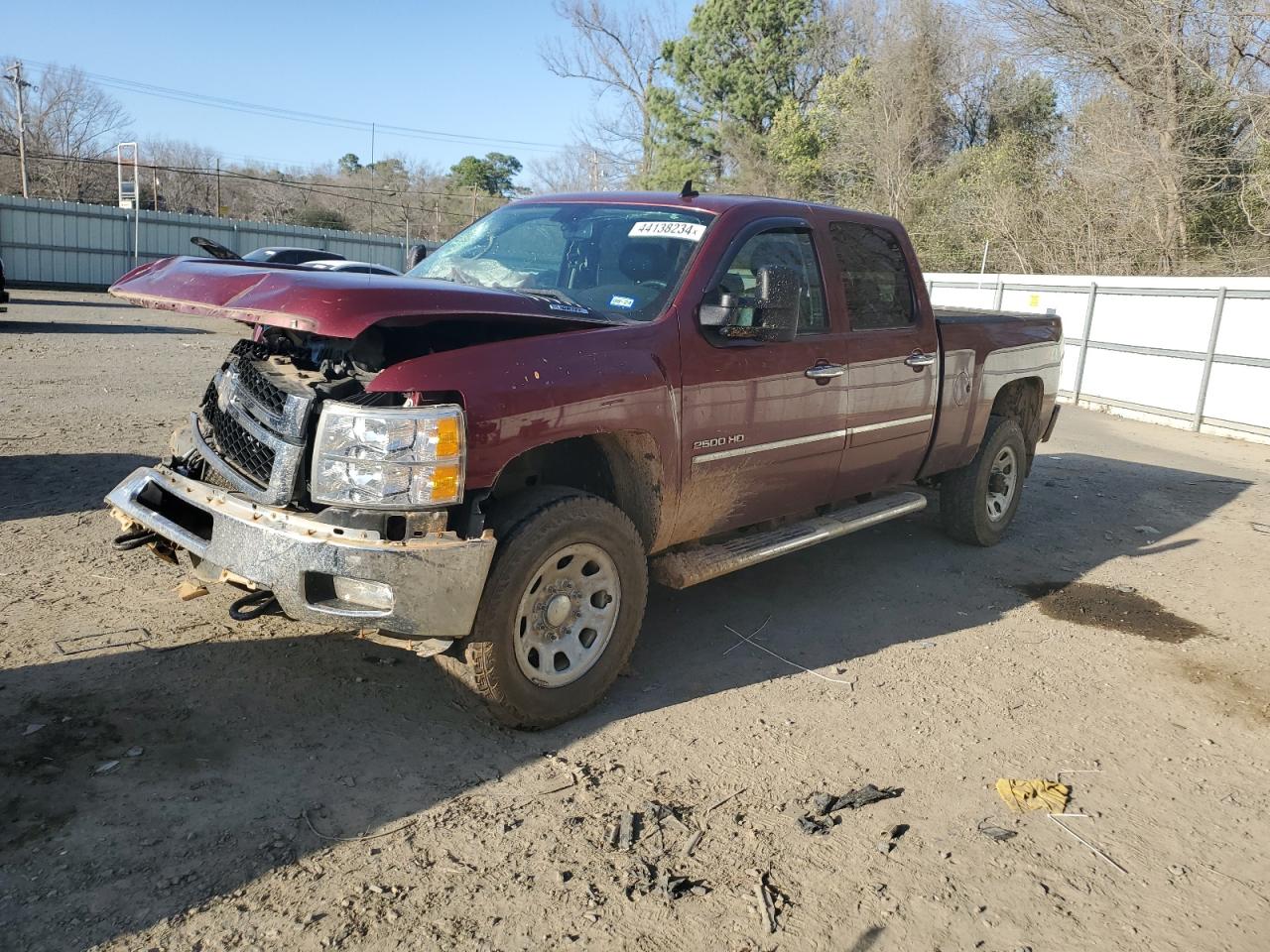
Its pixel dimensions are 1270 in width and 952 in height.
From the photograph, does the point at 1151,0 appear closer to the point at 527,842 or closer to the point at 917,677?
the point at 917,677

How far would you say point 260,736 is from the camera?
364 cm

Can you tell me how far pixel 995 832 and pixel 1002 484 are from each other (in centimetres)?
417

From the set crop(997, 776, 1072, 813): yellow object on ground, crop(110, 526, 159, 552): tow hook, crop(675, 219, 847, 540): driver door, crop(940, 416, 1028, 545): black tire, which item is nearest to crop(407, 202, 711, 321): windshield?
crop(675, 219, 847, 540): driver door

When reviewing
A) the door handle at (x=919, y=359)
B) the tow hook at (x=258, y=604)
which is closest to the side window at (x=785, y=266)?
the door handle at (x=919, y=359)

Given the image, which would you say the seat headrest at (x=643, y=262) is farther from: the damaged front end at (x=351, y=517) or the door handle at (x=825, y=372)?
the damaged front end at (x=351, y=517)

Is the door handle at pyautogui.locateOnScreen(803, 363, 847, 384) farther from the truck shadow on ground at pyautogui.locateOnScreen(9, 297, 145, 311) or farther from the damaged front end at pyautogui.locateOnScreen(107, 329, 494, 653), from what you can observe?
the truck shadow on ground at pyautogui.locateOnScreen(9, 297, 145, 311)

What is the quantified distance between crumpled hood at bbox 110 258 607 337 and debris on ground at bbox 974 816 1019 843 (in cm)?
233

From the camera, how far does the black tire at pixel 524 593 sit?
3.51m

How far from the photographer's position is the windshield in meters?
4.37

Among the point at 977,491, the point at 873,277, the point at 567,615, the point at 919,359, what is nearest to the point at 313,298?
the point at 567,615

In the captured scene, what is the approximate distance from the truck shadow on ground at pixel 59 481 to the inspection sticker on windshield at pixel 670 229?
3.90m

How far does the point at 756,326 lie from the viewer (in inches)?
171

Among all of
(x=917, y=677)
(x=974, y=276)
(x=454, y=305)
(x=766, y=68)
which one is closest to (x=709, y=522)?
(x=917, y=677)

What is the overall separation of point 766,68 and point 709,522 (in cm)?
3622
